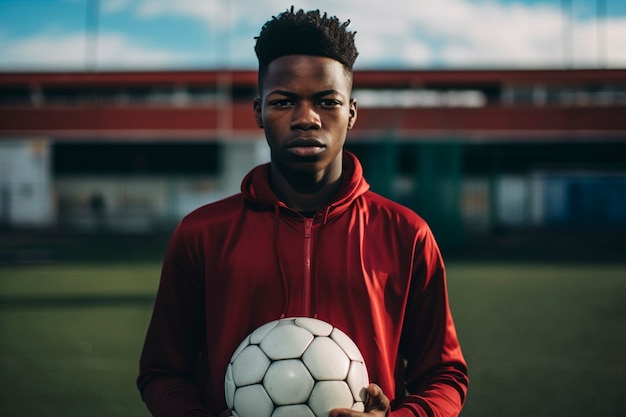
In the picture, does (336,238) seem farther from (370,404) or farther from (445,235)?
(445,235)

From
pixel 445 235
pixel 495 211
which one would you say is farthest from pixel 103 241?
pixel 495 211

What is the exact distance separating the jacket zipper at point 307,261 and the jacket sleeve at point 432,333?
0.26 metres

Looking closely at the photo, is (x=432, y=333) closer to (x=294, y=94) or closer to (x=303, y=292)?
(x=303, y=292)

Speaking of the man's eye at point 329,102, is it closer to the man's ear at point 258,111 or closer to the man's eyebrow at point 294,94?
the man's eyebrow at point 294,94

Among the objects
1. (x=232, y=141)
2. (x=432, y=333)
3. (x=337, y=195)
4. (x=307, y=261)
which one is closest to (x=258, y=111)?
(x=337, y=195)

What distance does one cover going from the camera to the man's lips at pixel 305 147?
1478mm

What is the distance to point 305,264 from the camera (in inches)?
59.7

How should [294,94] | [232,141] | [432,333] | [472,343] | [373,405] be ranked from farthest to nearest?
[232,141] < [472,343] < [432,333] < [294,94] < [373,405]

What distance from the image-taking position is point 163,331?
5.16 ft

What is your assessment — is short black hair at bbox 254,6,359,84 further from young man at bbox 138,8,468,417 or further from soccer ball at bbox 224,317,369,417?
soccer ball at bbox 224,317,369,417

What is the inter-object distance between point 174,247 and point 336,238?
397mm

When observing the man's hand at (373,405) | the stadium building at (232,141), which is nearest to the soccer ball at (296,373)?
the man's hand at (373,405)

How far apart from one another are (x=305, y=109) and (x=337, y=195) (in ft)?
0.80

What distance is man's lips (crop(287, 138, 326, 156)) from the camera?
1.48 metres
